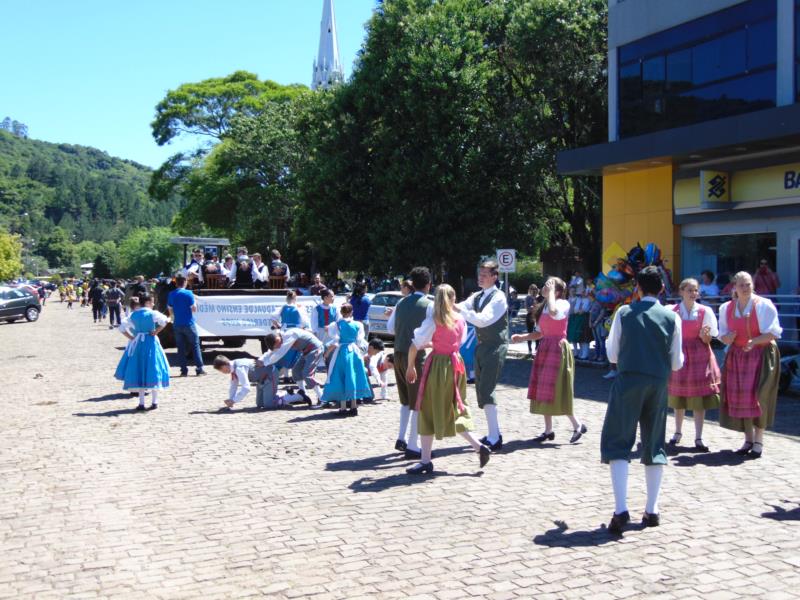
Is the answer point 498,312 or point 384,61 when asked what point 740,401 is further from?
point 384,61

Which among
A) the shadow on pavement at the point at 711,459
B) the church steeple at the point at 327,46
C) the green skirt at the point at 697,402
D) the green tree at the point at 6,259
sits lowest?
the shadow on pavement at the point at 711,459

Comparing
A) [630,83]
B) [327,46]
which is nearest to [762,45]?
[630,83]

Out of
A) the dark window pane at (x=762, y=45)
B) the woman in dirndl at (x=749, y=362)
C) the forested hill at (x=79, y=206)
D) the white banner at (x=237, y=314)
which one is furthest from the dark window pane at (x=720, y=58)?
the forested hill at (x=79, y=206)

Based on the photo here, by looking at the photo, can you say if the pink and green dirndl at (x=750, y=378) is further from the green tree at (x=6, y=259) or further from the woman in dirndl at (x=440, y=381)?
the green tree at (x=6, y=259)

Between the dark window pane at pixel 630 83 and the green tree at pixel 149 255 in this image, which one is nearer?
the dark window pane at pixel 630 83

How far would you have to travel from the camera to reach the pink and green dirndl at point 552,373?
345 inches

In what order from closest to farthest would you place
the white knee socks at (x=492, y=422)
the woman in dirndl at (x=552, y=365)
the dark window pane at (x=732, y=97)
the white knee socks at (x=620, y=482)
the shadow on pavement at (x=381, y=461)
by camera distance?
the white knee socks at (x=620, y=482), the shadow on pavement at (x=381, y=461), the white knee socks at (x=492, y=422), the woman in dirndl at (x=552, y=365), the dark window pane at (x=732, y=97)

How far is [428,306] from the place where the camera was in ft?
26.8

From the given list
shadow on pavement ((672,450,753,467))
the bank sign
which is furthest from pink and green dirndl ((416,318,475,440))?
the bank sign

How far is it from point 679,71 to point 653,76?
934 mm

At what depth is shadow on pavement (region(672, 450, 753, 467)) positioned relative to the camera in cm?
805

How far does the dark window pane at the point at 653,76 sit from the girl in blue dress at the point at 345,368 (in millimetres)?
12516

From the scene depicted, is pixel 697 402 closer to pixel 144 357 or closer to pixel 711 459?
pixel 711 459

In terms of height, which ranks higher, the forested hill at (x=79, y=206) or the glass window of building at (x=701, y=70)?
the forested hill at (x=79, y=206)
